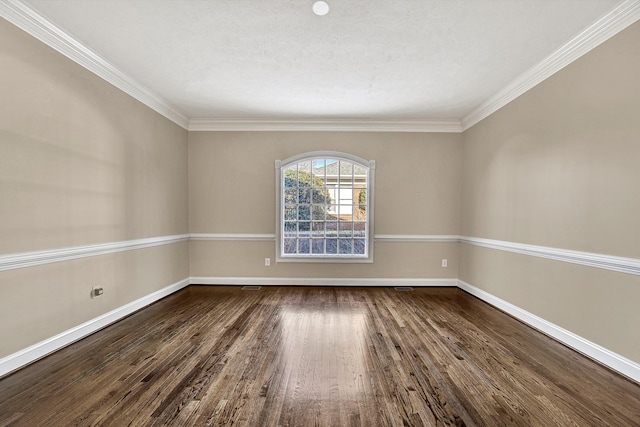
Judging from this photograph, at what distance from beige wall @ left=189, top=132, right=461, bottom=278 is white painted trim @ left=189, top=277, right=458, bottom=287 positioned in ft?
0.27

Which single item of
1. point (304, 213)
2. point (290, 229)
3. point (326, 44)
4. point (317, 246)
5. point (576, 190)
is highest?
point (326, 44)

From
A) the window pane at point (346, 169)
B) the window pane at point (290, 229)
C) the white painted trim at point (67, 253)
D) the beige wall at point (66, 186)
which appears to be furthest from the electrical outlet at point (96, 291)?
the window pane at point (346, 169)

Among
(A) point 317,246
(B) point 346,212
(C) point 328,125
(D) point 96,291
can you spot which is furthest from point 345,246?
(D) point 96,291

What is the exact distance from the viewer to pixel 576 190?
2.66 metres

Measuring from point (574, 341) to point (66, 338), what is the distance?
4502 mm

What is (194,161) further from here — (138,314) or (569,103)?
(569,103)

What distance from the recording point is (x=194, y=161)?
4895mm

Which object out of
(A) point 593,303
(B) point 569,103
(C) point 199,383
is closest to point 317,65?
(B) point 569,103

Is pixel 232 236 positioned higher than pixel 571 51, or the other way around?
pixel 571 51

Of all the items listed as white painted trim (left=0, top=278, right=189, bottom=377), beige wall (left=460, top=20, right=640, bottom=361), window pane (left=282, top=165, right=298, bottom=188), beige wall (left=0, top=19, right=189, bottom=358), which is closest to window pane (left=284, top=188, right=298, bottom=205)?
window pane (left=282, top=165, right=298, bottom=188)

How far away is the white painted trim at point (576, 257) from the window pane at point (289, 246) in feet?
9.58

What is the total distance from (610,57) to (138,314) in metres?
5.17

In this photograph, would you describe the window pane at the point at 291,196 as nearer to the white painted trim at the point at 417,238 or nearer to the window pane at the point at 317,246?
the window pane at the point at 317,246

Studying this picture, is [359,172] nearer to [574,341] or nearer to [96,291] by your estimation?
[574,341]
